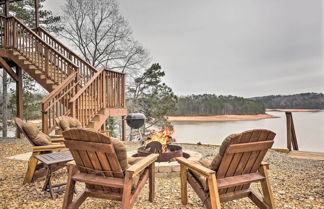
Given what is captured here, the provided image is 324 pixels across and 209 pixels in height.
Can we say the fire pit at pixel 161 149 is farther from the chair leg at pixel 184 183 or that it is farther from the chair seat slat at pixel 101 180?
the chair seat slat at pixel 101 180

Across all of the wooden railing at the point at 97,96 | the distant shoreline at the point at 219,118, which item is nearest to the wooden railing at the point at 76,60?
the wooden railing at the point at 97,96

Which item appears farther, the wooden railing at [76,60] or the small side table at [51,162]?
the wooden railing at [76,60]

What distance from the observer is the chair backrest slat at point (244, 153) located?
2150 mm

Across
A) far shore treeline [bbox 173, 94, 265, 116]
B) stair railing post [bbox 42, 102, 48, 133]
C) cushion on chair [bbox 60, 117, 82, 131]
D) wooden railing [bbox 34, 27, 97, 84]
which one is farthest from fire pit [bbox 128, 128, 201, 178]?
far shore treeline [bbox 173, 94, 265, 116]

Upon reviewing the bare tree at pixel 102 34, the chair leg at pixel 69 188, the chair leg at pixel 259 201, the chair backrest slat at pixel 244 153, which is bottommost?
the chair leg at pixel 259 201

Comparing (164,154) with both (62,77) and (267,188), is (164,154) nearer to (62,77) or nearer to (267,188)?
(267,188)

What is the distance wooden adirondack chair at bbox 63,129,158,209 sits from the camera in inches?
80.7

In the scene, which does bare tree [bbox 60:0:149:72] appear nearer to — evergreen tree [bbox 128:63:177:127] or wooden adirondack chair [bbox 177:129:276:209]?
evergreen tree [bbox 128:63:177:127]

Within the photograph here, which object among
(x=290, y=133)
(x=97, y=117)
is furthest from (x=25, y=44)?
(x=290, y=133)

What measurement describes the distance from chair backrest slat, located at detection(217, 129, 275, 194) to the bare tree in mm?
14398

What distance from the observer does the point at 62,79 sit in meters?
7.86

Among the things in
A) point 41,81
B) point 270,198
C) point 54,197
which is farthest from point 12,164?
point 270,198

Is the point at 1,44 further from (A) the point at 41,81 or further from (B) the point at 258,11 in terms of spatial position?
(B) the point at 258,11

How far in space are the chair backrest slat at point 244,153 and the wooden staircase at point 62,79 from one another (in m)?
4.43
